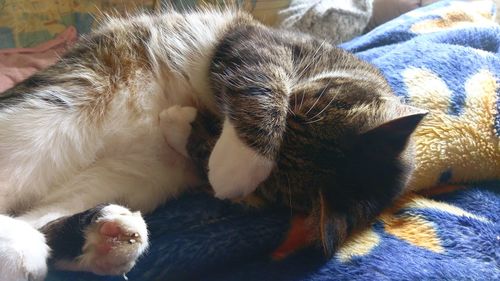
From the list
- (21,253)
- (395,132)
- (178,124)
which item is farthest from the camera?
(178,124)

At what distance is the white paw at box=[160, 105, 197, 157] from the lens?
1.01 meters

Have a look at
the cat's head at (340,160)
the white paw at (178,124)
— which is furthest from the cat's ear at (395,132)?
the white paw at (178,124)

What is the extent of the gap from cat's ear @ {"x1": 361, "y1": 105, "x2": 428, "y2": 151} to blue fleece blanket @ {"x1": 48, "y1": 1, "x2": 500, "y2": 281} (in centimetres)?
16

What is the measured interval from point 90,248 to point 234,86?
42cm

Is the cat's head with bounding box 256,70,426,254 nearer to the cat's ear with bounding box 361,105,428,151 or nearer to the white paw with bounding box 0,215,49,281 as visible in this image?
the cat's ear with bounding box 361,105,428,151

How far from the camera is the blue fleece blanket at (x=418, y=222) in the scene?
77cm

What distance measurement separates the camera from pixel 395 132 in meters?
0.82

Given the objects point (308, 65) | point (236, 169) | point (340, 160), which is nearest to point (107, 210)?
point (236, 169)

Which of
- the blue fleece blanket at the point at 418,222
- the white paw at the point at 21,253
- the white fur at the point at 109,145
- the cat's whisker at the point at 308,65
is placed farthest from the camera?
the cat's whisker at the point at 308,65

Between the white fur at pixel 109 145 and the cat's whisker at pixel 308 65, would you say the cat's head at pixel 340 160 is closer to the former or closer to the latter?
the cat's whisker at pixel 308 65

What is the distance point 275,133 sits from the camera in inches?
34.4

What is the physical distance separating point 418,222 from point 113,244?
559mm

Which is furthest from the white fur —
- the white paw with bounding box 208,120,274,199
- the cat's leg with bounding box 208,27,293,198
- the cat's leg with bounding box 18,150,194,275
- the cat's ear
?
the cat's ear

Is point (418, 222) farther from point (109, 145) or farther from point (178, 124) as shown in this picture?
point (109, 145)
